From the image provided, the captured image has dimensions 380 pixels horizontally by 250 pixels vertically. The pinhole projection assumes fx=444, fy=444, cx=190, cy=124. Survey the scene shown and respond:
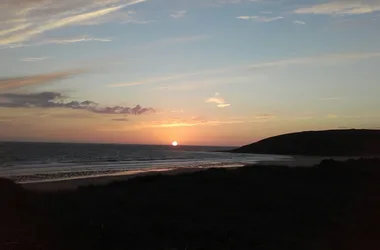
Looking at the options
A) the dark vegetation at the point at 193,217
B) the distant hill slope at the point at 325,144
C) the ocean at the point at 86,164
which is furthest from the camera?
the distant hill slope at the point at 325,144

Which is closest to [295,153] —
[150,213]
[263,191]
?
[263,191]

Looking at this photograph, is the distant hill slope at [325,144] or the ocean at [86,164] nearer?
the ocean at [86,164]

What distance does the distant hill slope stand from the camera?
88250mm

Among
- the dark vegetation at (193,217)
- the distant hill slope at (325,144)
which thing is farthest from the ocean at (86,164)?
the distant hill slope at (325,144)

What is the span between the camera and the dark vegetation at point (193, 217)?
38.8ft

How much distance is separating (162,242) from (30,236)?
3393 millimetres

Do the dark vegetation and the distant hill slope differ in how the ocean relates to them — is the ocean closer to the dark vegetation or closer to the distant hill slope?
the dark vegetation

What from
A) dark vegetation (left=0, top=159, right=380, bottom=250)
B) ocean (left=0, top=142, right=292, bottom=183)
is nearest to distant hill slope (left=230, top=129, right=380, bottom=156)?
ocean (left=0, top=142, right=292, bottom=183)

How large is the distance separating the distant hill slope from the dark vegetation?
68194mm

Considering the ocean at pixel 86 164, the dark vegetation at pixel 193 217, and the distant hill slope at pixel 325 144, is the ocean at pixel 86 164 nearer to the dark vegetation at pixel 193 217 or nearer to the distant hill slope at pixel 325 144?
the dark vegetation at pixel 193 217

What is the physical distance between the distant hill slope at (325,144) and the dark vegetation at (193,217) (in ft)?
224

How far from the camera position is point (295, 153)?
96.9m

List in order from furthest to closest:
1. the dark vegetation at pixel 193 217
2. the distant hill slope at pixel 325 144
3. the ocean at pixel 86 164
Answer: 1. the distant hill slope at pixel 325 144
2. the ocean at pixel 86 164
3. the dark vegetation at pixel 193 217

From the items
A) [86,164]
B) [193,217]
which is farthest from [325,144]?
[193,217]
